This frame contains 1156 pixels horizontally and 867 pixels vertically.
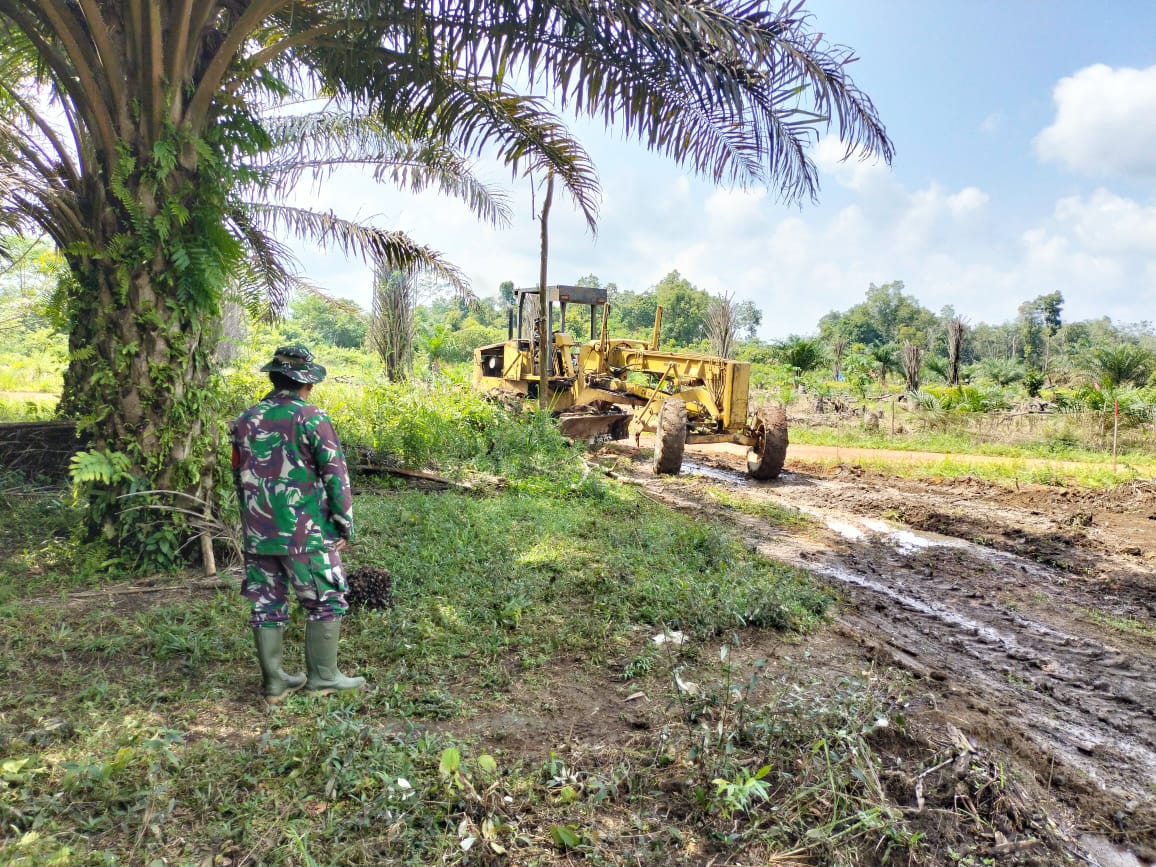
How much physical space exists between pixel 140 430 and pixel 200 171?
195cm

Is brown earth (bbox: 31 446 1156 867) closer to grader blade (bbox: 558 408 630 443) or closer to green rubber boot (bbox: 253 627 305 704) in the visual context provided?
green rubber boot (bbox: 253 627 305 704)

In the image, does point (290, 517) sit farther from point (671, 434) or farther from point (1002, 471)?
point (1002, 471)

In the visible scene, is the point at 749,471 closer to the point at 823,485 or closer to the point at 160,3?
the point at 823,485

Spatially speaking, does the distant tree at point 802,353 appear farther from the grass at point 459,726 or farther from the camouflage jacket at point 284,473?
the camouflage jacket at point 284,473

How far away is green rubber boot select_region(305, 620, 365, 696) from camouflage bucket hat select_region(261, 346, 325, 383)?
4.05 ft

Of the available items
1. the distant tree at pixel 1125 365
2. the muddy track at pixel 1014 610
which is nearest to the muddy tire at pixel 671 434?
the muddy track at pixel 1014 610

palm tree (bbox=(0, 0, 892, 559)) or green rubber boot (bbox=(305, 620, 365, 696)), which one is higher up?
palm tree (bbox=(0, 0, 892, 559))

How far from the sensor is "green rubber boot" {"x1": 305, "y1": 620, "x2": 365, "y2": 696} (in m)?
3.67

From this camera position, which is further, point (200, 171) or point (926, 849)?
point (200, 171)

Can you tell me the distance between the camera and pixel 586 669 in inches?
165

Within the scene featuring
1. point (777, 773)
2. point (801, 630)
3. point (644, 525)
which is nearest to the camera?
point (777, 773)

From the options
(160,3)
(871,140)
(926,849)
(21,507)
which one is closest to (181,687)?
(926,849)

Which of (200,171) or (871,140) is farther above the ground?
(871,140)

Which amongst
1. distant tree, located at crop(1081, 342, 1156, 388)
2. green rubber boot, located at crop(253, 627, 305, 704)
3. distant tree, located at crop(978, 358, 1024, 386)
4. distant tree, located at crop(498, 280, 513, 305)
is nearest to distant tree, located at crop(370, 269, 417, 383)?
distant tree, located at crop(498, 280, 513, 305)
